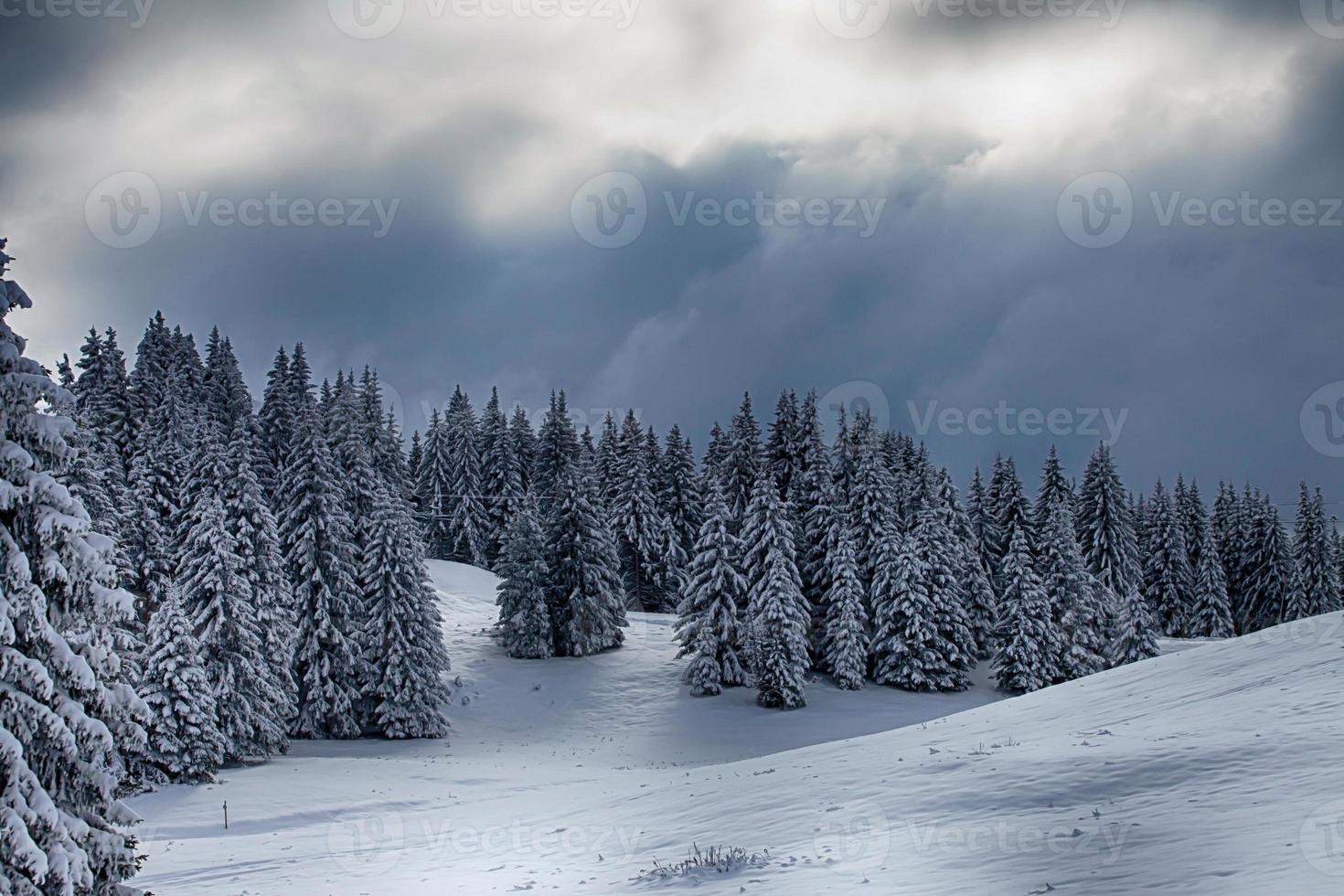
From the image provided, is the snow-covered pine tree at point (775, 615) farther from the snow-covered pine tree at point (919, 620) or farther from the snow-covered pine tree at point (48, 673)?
the snow-covered pine tree at point (48, 673)

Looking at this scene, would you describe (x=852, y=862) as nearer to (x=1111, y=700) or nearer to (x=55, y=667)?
(x=55, y=667)

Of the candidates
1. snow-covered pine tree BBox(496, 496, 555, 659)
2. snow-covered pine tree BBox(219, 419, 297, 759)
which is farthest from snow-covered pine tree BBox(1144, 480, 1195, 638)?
snow-covered pine tree BBox(219, 419, 297, 759)

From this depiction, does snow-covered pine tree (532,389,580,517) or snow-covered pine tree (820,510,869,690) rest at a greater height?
snow-covered pine tree (532,389,580,517)

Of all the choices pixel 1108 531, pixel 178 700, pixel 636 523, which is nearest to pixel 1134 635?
pixel 1108 531

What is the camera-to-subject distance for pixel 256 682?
112 feet

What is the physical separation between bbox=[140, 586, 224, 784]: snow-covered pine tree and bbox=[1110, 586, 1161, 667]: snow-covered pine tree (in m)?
47.9

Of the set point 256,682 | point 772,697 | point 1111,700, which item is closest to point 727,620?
point 772,697

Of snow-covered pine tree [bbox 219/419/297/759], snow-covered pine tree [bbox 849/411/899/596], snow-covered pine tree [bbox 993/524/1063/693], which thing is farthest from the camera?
snow-covered pine tree [bbox 849/411/899/596]

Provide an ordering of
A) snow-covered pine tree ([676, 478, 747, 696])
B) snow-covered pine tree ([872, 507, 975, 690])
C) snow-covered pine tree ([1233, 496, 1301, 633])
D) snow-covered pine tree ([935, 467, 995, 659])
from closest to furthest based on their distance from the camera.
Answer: snow-covered pine tree ([676, 478, 747, 696]) < snow-covered pine tree ([872, 507, 975, 690]) < snow-covered pine tree ([935, 467, 995, 659]) < snow-covered pine tree ([1233, 496, 1301, 633])

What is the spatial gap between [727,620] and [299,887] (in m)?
37.7

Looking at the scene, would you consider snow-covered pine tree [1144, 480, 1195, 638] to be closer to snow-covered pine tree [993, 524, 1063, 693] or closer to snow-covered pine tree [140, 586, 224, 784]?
snow-covered pine tree [993, 524, 1063, 693]

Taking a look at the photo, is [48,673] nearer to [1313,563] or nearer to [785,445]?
[785,445]

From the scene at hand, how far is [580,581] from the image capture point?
2297 inches

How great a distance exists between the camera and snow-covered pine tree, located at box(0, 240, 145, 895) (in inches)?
388
